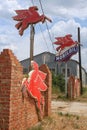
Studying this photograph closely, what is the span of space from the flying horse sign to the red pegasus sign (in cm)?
1824

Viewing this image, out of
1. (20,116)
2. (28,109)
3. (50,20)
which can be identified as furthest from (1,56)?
(50,20)

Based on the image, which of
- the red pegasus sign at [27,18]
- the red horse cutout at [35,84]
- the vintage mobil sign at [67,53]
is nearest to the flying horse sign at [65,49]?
the vintage mobil sign at [67,53]

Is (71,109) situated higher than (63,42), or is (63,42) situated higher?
(63,42)

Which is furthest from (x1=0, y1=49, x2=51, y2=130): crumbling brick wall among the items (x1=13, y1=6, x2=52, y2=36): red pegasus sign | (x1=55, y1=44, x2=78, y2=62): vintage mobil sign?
(x1=55, y1=44, x2=78, y2=62): vintage mobil sign

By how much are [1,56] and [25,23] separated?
8.49 meters

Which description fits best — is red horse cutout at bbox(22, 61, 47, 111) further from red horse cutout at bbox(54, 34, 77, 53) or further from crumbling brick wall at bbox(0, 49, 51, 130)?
red horse cutout at bbox(54, 34, 77, 53)

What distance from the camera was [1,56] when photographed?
33.1ft

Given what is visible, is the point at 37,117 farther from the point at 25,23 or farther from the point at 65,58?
the point at 65,58

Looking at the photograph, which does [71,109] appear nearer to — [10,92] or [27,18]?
[27,18]

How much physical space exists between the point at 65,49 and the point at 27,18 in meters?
19.1

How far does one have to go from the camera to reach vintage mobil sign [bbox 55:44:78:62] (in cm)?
3703

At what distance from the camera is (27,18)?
60.7 ft

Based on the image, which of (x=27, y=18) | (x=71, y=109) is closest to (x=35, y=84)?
(x=27, y=18)

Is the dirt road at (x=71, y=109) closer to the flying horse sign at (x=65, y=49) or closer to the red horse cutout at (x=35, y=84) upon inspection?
the red horse cutout at (x=35, y=84)
